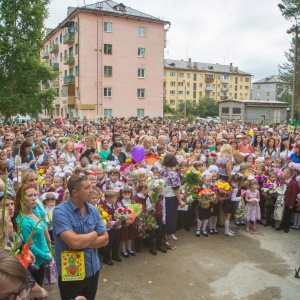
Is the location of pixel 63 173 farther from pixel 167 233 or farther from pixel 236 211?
pixel 236 211

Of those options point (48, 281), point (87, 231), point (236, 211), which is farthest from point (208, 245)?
point (87, 231)

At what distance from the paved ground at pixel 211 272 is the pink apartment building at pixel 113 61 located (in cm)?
3485

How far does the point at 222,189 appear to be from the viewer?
758 centimetres

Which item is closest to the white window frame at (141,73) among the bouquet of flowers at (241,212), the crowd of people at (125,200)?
the crowd of people at (125,200)

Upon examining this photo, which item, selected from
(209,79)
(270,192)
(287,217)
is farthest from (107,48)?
(209,79)

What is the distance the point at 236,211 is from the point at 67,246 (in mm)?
5393

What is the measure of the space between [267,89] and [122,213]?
11617 cm

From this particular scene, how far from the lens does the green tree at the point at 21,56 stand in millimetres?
18781

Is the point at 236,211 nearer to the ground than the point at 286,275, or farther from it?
farther from it

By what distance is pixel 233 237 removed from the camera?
7559 mm

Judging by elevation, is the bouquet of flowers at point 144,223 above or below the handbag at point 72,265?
below

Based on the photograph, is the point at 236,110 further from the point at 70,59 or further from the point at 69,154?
the point at 69,154

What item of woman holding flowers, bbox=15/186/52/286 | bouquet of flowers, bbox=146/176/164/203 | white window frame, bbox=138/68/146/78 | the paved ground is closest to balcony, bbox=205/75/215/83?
white window frame, bbox=138/68/146/78

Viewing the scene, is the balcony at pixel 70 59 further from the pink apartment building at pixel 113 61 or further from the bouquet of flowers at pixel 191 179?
the bouquet of flowers at pixel 191 179
